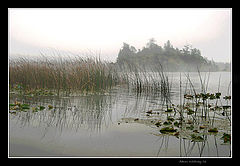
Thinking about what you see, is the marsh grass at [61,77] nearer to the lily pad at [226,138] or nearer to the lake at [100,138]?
the lake at [100,138]

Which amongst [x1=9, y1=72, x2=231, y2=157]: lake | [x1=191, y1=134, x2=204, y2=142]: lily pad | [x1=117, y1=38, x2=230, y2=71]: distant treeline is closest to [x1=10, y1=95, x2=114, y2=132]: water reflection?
[x1=9, y1=72, x2=231, y2=157]: lake

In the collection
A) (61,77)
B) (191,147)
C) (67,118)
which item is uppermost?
(61,77)

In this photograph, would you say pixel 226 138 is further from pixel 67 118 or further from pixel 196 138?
pixel 67 118

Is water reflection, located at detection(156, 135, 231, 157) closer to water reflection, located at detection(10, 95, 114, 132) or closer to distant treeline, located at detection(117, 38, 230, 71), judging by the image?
water reflection, located at detection(10, 95, 114, 132)

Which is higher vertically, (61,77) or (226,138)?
(61,77)

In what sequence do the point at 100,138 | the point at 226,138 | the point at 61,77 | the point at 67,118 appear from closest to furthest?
the point at 226,138
the point at 100,138
the point at 67,118
the point at 61,77

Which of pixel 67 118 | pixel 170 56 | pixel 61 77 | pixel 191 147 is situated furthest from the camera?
A: pixel 170 56

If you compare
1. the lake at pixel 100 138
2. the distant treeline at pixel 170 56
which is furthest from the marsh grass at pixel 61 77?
the distant treeline at pixel 170 56

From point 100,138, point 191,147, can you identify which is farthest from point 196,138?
point 100,138
